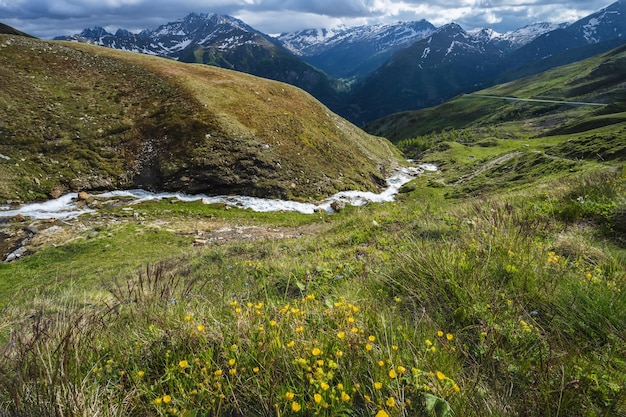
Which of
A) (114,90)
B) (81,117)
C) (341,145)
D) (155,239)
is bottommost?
(155,239)

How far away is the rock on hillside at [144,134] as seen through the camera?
38531 mm

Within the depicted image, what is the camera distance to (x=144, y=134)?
4525cm

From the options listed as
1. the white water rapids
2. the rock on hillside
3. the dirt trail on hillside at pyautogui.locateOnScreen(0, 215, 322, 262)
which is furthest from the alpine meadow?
the rock on hillside

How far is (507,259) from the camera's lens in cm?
527

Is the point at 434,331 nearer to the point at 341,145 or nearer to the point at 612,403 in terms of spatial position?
the point at 612,403

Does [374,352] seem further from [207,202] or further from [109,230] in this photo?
[207,202]

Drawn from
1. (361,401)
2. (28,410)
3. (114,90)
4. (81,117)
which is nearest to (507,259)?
(361,401)

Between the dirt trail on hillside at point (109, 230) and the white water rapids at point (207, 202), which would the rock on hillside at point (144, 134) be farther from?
the dirt trail on hillside at point (109, 230)

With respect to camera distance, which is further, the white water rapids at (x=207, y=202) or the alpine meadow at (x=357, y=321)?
the white water rapids at (x=207, y=202)

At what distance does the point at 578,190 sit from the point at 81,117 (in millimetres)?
52374

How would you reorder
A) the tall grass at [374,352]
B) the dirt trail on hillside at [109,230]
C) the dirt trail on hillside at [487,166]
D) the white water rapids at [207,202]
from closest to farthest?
the tall grass at [374,352]
the dirt trail on hillside at [109,230]
the white water rapids at [207,202]
the dirt trail on hillside at [487,166]

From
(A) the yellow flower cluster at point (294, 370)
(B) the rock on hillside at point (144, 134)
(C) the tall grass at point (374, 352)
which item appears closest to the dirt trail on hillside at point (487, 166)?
(B) the rock on hillside at point (144, 134)

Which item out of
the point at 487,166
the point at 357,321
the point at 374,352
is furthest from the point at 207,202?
the point at 487,166

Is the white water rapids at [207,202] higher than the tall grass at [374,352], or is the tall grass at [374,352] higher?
the tall grass at [374,352]
